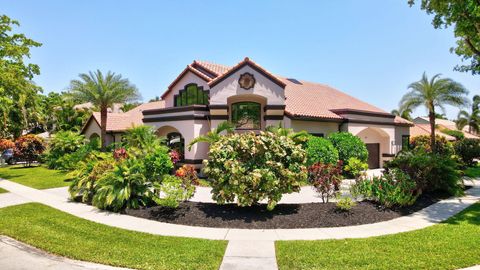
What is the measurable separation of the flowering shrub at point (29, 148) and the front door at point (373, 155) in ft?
105

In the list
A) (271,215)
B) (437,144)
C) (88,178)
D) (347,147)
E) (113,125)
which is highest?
(113,125)

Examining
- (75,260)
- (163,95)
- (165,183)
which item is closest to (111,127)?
(163,95)

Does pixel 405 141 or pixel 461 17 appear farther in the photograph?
pixel 405 141

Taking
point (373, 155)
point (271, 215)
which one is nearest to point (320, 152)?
point (271, 215)

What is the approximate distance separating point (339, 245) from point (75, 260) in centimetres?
606

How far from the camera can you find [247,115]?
67.4 ft

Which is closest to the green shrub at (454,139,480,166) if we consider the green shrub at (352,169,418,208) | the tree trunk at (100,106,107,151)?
the green shrub at (352,169,418,208)

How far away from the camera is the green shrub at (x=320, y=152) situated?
1748 cm

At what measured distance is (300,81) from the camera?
31.1 meters

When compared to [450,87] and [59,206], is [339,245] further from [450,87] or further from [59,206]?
[450,87]

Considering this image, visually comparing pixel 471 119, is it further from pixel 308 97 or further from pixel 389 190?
pixel 389 190

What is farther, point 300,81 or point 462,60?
point 300,81

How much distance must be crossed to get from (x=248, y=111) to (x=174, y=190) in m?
11.8

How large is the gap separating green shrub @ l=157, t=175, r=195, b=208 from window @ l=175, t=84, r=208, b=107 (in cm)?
1190
